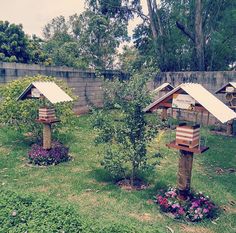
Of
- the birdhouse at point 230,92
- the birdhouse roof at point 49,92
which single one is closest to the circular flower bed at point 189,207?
the birdhouse roof at point 49,92

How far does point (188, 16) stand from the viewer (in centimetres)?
2009

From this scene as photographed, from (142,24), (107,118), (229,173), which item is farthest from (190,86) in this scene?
(142,24)

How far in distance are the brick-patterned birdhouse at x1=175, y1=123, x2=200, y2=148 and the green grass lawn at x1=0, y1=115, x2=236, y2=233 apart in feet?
5.77

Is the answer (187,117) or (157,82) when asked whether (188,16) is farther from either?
(187,117)

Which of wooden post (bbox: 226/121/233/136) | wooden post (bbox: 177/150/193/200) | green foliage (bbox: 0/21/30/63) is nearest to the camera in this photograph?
wooden post (bbox: 177/150/193/200)

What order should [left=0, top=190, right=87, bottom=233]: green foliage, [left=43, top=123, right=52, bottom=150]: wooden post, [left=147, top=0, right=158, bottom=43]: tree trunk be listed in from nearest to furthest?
[left=0, top=190, right=87, bottom=233]: green foliage < [left=43, top=123, right=52, bottom=150]: wooden post < [left=147, top=0, right=158, bottom=43]: tree trunk

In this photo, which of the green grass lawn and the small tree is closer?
the green grass lawn

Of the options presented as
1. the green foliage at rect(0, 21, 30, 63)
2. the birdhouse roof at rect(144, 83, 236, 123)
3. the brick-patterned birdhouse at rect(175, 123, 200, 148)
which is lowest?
the brick-patterned birdhouse at rect(175, 123, 200, 148)

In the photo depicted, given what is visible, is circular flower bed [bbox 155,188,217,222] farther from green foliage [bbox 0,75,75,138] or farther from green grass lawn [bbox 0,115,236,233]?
green foliage [bbox 0,75,75,138]

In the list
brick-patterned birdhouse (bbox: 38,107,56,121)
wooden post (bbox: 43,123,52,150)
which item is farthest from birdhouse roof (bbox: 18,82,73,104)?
wooden post (bbox: 43,123,52,150)

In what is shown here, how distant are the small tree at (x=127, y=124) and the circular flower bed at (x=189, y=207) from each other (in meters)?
1.24

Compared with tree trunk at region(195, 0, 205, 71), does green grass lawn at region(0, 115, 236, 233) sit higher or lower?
lower

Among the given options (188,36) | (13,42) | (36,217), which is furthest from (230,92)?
(13,42)

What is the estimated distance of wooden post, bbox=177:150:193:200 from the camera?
6383 millimetres
